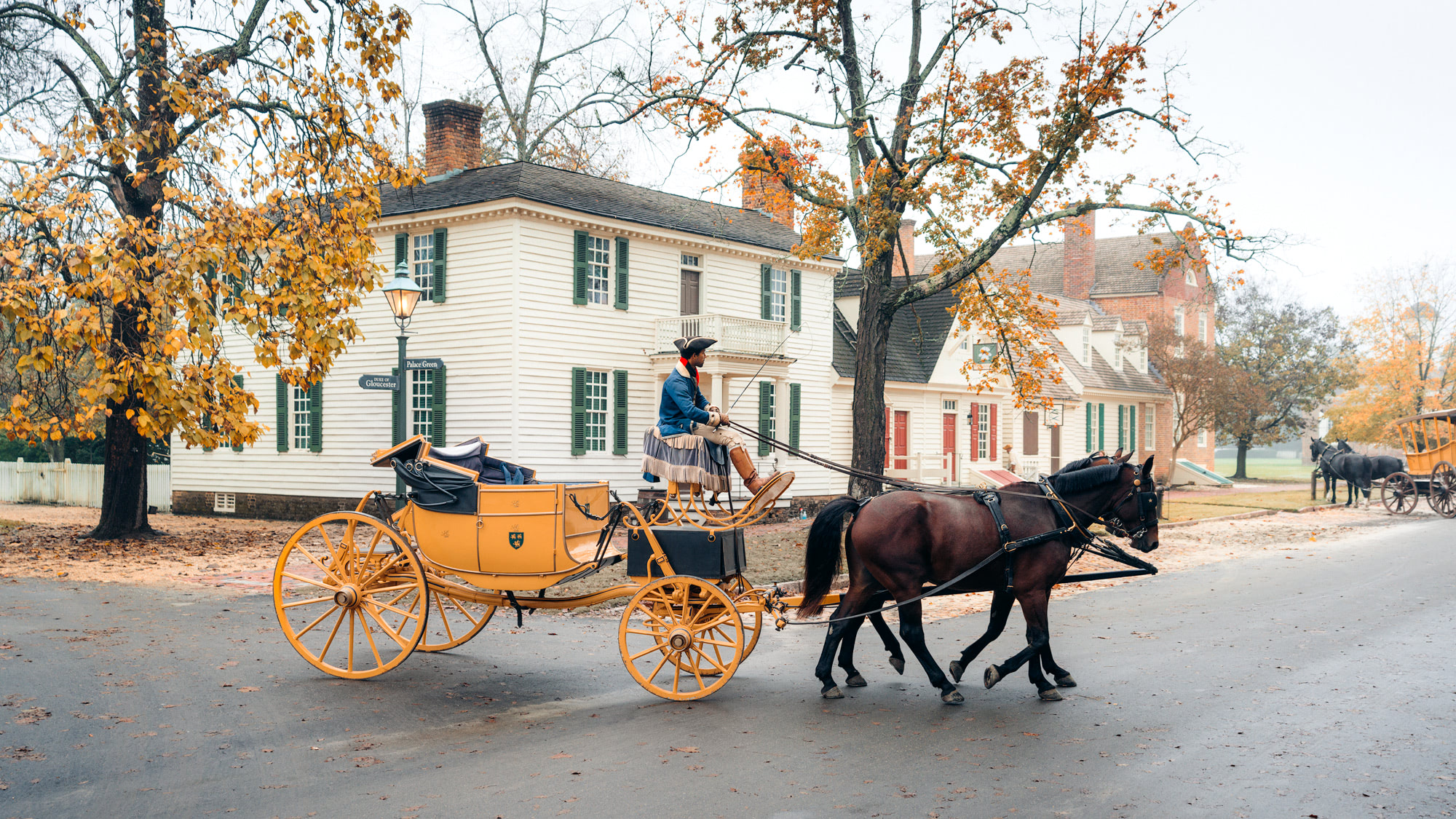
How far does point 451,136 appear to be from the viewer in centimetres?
2527

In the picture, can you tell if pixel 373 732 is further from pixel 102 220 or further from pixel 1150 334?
pixel 1150 334

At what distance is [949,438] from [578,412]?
14.8 metres

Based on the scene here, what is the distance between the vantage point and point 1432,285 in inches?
1921

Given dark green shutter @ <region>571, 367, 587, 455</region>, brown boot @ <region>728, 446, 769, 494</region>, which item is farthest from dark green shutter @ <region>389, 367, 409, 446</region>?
brown boot @ <region>728, 446, 769, 494</region>

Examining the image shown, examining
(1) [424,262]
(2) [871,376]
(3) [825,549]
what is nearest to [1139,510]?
(3) [825,549]

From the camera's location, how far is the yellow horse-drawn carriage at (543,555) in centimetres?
757

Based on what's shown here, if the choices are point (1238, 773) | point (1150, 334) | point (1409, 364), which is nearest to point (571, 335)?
point (1238, 773)

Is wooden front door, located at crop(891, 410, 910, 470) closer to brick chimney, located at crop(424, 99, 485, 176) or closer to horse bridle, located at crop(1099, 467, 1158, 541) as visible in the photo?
brick chimney, located at crop(424, 99, 485, 176)

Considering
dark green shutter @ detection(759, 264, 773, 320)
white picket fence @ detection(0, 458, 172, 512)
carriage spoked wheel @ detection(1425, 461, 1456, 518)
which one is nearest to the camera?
carriage spoked wheel @ detection(1425, 461, 1456, 518)

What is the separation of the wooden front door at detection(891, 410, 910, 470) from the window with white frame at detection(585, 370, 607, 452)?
1074cm

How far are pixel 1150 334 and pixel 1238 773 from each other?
1592 inches

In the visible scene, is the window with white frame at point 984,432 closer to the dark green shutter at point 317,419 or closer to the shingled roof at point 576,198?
the shingled roof at point 576,198

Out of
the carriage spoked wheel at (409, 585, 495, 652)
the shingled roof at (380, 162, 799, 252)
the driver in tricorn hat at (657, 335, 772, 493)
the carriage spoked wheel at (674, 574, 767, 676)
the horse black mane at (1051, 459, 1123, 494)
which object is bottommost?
the carriage spoked wheel at (409, 585, 495, 652)

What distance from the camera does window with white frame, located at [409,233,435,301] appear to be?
888 inches
